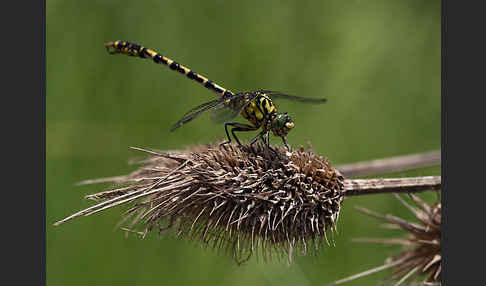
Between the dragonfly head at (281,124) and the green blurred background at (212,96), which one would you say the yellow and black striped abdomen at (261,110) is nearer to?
the dragonfly head at (281,124)

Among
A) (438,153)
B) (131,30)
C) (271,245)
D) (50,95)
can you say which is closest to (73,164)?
(50,95)

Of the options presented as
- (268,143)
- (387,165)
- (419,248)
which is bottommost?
(419,248)

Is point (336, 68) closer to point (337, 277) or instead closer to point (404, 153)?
point (404, 153)

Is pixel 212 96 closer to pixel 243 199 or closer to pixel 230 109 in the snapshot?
pixel 230 109

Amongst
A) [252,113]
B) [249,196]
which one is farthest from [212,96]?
[249,196]

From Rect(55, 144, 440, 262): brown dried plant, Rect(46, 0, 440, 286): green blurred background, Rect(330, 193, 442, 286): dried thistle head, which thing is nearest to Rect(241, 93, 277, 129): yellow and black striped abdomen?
Rect(55, 144, 440, 262): brown dried plant

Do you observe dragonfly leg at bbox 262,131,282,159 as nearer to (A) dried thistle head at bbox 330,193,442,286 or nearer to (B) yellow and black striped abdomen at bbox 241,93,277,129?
(B) yellow and black striped abdomen at bbox 241,93,277,129
